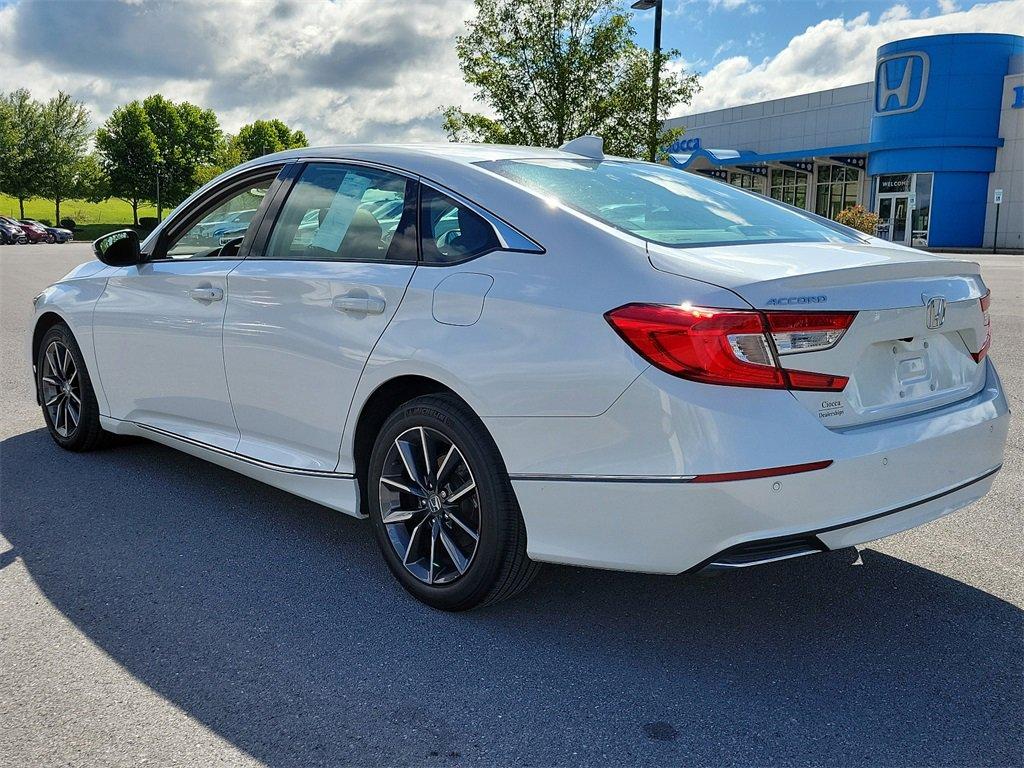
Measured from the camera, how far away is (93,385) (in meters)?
5.23

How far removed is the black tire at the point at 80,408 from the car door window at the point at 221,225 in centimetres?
→ 99

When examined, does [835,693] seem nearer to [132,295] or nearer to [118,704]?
[118,704]

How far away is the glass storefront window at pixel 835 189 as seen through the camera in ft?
147

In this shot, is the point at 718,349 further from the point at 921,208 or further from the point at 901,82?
the point at 901,82

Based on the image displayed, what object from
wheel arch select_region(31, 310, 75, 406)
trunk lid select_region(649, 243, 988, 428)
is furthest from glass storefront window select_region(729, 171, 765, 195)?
trunk lid select_region(649, 243, 988, 428)

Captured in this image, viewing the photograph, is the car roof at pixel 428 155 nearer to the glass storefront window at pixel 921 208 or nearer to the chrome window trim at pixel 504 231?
the chrome window trim at pixel 504 231

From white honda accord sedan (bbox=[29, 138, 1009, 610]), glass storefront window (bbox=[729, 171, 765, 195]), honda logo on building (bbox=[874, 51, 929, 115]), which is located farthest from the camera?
glass storefront window (bbox=[729, 171, 765, 195])

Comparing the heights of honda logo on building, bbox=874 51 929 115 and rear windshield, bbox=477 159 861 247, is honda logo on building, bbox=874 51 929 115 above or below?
above

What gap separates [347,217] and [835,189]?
45.7m

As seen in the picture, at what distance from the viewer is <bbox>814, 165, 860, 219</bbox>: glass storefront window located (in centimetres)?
4475

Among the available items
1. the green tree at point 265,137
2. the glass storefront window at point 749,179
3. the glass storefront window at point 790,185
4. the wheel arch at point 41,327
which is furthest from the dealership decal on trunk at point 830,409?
the green tree at point 265,137

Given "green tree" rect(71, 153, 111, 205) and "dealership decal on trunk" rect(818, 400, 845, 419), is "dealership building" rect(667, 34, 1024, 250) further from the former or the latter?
"green tree" rect(71, 153, 111, 205)

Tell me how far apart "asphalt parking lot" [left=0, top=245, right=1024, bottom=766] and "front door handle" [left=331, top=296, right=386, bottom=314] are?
3.46 ft

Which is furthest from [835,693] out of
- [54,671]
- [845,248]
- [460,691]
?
[54,671]
